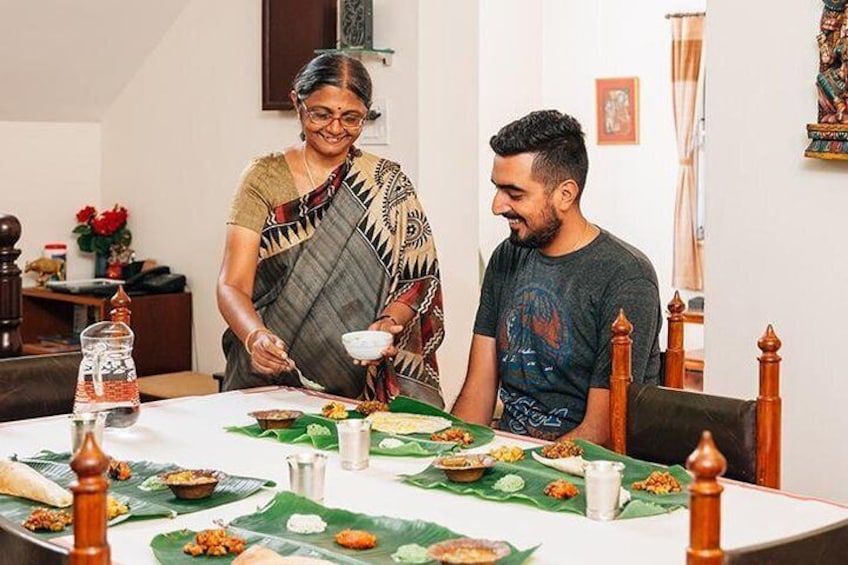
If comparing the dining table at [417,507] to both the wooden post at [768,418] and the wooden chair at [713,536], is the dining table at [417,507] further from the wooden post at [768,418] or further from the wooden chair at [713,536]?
the wooden chair at [713,536]

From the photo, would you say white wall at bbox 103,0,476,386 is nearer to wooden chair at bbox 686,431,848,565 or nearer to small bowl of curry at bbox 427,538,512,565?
small bowl of curry at bbox 427,538,512,565

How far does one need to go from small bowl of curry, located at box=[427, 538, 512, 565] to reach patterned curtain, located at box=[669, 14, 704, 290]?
5188mm

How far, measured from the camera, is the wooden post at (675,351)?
10.4 ft

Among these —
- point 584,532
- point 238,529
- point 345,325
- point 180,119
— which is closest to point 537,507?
point 584,532

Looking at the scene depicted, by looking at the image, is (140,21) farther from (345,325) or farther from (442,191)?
(345,325)

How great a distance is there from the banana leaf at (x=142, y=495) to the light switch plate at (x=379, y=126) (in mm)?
2518

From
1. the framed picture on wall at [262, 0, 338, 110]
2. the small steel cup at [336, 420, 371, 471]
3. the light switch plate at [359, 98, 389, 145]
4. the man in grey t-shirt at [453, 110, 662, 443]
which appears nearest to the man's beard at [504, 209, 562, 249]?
the man in grey t-shirt at [453, 110, 662, 443]

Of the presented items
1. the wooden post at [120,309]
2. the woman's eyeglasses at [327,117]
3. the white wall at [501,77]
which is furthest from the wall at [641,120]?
the wooden post at [120,309]

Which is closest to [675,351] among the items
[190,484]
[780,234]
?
[780,234]

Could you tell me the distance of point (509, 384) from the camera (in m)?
3.12

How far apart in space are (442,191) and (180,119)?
1466mm

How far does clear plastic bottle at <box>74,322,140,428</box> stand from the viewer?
2.63 meters

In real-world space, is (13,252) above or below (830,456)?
above

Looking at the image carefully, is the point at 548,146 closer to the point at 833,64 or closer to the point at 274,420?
the point at 833,64
